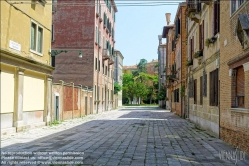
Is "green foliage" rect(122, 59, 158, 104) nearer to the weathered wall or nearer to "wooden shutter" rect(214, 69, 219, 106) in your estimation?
the weathered wall

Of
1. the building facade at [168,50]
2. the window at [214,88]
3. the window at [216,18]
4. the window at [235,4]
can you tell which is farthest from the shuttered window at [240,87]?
the building facade at [168,50]

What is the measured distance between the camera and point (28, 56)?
14.5 meters

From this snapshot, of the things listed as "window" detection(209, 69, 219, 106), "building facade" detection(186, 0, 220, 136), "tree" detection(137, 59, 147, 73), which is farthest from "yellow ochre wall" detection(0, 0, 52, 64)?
"tree" detection(137, 59, 147, 73)

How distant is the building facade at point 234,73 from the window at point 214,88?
1.11m

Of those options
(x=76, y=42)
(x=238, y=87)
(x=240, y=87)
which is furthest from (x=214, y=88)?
(x=76, y=42)

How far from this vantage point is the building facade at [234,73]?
871 cm

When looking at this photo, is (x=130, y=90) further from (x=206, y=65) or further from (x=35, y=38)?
(x=206, y=65)

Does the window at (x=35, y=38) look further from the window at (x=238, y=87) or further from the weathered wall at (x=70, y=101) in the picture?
the window at (x=238, y=87)

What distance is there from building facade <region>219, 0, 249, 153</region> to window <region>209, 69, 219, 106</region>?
111 cm

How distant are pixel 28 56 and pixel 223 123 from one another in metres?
8.97

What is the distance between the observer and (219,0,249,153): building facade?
8711mm

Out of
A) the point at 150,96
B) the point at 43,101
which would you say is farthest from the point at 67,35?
the point at 150,96

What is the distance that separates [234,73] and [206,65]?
5068mm

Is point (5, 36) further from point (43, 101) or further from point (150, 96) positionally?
point (150, 96)
